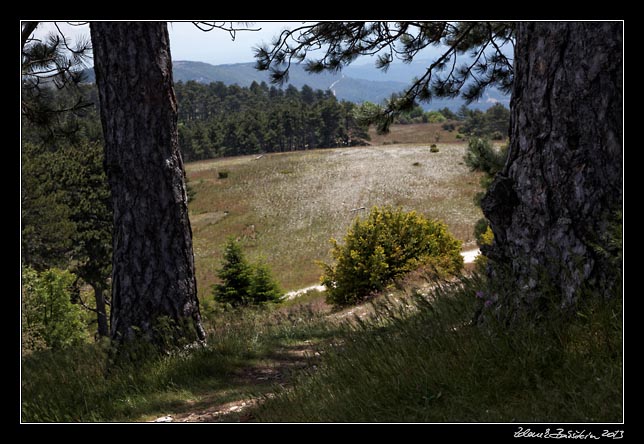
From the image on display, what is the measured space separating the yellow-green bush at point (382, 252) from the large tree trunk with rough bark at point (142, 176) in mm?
7318

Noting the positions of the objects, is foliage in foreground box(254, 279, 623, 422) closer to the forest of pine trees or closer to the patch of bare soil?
the patch of bare soil

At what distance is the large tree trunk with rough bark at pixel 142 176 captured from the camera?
4.93m

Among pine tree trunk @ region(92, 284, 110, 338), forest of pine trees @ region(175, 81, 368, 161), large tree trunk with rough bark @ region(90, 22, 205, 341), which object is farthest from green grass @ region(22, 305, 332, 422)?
forest of pine trees @ region(175, 81, 368, 161)

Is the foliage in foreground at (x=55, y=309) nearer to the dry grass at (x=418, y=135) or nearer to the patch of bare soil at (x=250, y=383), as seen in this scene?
the patch of bare soil at (x=250, y=383)

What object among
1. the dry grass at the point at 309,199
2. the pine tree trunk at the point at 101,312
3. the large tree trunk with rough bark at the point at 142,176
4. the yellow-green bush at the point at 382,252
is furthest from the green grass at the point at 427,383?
the dry grass at the point at 309,199

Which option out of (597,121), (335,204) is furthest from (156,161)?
(335,204)

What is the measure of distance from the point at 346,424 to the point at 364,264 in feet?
32.6

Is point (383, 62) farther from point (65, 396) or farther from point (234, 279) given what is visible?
point (234, 279)

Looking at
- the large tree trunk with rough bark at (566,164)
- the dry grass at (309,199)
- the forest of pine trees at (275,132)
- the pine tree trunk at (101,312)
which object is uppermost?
the forest of pine trees at (275,132)

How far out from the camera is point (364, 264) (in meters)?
12.6

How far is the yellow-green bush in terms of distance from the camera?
12.3 m

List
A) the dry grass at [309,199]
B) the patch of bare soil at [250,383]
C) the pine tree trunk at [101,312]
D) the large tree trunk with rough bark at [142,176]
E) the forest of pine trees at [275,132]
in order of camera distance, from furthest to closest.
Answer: the forest of pine trees at [275,132] → the dry grass at [309,199] → the pine tree trunk at [101,312] → the large tree trunk with rough bark at [142,176] → the patch of bare soil at [250,383]

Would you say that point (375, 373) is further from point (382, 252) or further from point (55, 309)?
point (55, 309)

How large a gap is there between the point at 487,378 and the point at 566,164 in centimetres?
146
